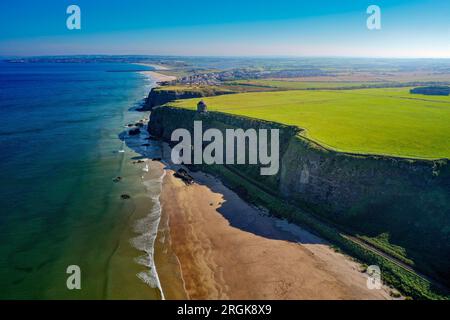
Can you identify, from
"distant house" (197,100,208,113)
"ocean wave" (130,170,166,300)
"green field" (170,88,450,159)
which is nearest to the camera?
"ocean wave" (130,170,166,300)

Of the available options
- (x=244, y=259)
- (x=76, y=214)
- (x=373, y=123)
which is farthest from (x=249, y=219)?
(x=373, y=123)

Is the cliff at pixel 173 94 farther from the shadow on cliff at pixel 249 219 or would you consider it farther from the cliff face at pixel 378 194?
the cliff face at pixel 378 194

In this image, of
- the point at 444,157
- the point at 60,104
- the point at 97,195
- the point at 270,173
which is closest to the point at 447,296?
the point at 444,157

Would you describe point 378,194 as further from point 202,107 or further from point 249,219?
point 202,107

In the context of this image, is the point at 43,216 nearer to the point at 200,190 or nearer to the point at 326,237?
the point at 200,190

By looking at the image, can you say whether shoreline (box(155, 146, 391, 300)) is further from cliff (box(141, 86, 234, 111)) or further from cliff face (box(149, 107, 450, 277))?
cliff (box(141, 86, 234, 111))

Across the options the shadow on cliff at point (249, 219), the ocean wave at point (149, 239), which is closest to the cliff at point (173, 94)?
the shadow on cliff at point (249, 219)

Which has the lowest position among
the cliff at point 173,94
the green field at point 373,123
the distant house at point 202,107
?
the green field at point 373,123

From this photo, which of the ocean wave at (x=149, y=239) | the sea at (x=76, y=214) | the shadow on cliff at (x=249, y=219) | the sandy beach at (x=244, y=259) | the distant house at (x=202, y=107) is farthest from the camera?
the distant house at (x=202, y=107)

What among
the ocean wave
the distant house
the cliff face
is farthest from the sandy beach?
the distant house
